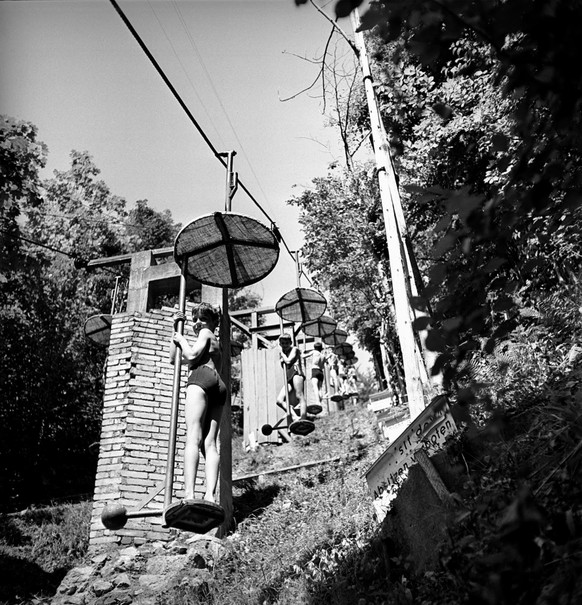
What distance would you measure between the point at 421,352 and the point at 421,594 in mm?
3534

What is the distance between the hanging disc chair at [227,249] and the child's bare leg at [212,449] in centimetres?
154

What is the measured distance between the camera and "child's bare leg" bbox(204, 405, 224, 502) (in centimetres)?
548

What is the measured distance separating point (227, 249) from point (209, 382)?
57.2 inches

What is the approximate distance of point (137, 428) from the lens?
27.7 ft

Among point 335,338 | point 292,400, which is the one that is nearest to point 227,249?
point 292,400

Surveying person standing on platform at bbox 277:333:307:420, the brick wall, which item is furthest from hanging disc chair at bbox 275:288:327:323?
the brick wall

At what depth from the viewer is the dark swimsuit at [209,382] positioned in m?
5.64

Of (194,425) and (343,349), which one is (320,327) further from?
(194,425)

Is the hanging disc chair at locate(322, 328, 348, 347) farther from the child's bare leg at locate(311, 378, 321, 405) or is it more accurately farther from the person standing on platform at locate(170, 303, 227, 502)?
the person standing on platform at locate(170, 303, 227, 502)

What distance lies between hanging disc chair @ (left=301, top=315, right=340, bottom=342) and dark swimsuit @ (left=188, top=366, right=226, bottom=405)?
7102 mm

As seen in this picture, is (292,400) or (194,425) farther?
(292,400)

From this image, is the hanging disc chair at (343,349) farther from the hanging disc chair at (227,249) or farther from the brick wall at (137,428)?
the hanging disc chair at (227,249)

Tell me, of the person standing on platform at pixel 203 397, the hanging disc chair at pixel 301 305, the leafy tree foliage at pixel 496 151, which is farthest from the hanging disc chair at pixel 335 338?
the leafy tree foliage at pixel 496 151

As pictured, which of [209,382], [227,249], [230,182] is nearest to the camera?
[209,382]
